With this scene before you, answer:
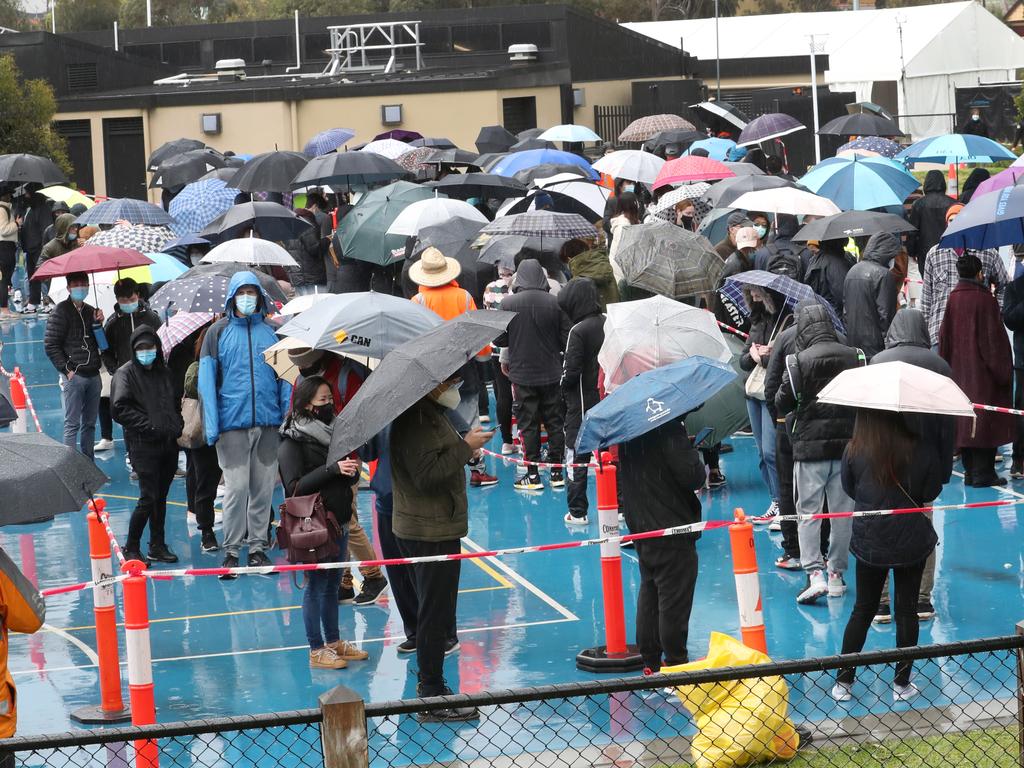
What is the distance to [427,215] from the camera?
16266mm

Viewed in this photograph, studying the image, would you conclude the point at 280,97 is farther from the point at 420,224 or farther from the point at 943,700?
the point at 943,700

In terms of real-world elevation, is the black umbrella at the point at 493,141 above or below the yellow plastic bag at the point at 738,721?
above

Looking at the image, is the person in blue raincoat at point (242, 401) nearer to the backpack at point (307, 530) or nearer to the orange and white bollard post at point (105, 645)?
the backpack at point (307, 530)

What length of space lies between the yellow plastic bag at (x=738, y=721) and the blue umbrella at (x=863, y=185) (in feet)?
29.1

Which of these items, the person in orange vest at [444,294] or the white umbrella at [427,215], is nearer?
the person in orange vest at [444,294]

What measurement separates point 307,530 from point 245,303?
8.68 ft

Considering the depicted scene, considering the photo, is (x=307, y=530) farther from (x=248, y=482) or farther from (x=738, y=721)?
(x=738, y=721)

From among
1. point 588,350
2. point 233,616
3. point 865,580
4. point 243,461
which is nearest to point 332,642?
point 233,616

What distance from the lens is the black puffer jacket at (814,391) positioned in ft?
31.2

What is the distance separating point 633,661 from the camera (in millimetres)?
9102

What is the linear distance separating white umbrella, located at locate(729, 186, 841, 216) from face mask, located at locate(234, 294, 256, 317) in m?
5.44

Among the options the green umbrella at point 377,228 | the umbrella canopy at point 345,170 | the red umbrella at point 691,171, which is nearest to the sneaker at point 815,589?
the green umbrella at point 377,228

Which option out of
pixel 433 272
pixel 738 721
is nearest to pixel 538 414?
pixel 433 272

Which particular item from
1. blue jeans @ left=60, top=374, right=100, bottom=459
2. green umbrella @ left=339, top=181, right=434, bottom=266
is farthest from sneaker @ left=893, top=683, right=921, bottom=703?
green umbrella @ left=339, top=181, right=434, bottom=266
